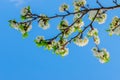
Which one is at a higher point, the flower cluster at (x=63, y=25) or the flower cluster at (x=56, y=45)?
the flower cluster at (x=63, y=25)

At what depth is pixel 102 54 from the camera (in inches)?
614

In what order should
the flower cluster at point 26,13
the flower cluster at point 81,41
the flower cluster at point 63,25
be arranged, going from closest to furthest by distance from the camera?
1. the flower cluster at point 81,41
2. the flower cluster at point 26,13
3. the flower cluster at point 63,25

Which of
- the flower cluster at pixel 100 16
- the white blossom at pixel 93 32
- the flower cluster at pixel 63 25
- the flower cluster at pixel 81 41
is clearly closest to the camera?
the flower cluster at pixel 100 16

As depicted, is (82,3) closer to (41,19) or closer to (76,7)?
(76,7)

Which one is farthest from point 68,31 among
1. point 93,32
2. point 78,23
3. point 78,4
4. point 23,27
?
point 23,27

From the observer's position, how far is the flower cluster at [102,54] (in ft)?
50.6

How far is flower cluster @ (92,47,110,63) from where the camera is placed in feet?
50.6

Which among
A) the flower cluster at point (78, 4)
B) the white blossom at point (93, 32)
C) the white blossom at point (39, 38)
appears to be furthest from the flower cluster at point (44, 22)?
the white blossom at point (93, 32)

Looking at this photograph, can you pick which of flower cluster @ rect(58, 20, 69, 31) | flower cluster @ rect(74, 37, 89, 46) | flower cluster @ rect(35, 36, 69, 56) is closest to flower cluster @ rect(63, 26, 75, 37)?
flower cluster @ rect(58, 20, 69, 31)

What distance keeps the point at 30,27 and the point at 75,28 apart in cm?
167

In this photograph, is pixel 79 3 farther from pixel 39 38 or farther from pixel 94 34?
pixel 39 38

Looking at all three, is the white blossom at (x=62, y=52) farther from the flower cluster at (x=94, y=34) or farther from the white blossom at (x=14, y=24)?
the white blossom at (x=14, y=24)

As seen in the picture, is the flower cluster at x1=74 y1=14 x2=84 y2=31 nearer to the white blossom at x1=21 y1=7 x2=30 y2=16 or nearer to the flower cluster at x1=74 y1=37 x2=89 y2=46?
the flower cluster at x1=74 y1=37 x2=89 y2=46

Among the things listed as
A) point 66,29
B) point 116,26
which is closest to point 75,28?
point 66,29
